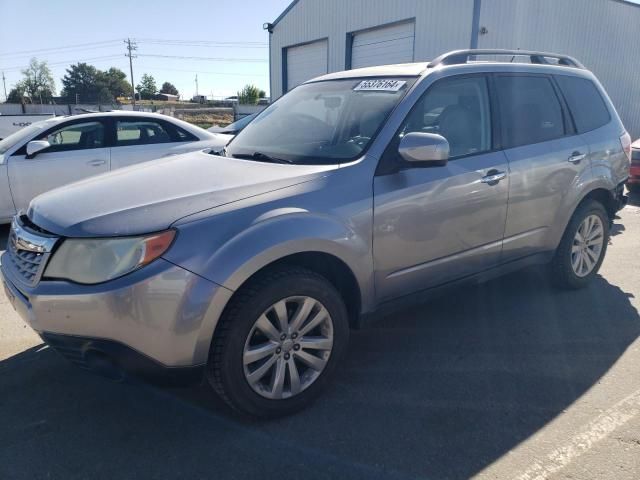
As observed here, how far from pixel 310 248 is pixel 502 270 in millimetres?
1785

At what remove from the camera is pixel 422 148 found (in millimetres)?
2822

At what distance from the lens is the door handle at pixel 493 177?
3.36 metres

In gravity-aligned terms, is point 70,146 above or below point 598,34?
below

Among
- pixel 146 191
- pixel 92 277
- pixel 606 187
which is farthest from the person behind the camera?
pixel 606 187

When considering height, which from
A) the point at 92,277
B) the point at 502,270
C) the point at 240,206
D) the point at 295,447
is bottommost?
the point at 295,447

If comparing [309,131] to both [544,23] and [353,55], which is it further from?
[353,55]

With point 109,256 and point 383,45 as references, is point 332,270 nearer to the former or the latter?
point 109,256

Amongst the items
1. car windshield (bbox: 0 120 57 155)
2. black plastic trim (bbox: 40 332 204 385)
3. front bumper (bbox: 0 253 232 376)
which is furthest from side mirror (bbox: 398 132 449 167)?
car windshield (bbox: 0 120 57 155)

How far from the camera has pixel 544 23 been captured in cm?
1494

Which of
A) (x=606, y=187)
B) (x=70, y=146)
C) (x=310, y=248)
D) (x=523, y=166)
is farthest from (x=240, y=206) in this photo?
(x=70, y=146)

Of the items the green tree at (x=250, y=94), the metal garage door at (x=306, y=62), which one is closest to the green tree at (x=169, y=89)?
the green tree at (x=250, y=94)

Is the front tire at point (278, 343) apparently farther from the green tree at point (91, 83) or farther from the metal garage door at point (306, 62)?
the green tree at point (91, 83)

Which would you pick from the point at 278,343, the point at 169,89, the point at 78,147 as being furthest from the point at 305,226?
the point at 169,89

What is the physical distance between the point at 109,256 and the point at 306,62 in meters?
20.1
